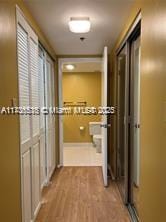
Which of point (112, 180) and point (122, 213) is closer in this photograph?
point (122, 213)

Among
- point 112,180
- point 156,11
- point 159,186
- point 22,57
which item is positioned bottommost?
point 112,180

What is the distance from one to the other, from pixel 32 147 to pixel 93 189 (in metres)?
1.46

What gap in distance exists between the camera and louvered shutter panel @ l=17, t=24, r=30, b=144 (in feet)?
6.67

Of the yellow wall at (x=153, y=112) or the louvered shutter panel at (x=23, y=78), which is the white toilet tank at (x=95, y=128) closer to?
the louvered shutter panel at (x=23, y=78)

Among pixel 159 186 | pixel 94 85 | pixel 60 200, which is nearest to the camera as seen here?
pixel 159 186

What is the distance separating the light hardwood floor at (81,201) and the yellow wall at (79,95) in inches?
105

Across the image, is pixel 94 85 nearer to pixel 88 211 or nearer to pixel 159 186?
pixel 88 211

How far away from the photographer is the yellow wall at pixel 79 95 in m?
6.81

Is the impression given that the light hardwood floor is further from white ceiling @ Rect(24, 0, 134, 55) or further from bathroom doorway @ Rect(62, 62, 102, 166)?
bathroom doorway @ Rect(62, 62, 102, 166)

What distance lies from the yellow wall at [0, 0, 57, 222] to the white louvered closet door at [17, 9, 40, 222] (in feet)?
0.56

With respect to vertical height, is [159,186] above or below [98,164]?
above

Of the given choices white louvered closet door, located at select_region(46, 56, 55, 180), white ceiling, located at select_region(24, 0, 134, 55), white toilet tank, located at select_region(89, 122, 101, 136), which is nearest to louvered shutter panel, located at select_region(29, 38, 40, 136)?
white ceiling, located at select_region(24, 0, 134, 55)

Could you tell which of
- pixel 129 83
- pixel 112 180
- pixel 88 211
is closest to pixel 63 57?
pixel 129 83

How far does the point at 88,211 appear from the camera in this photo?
276 cm
